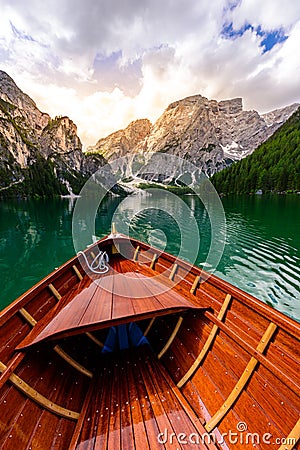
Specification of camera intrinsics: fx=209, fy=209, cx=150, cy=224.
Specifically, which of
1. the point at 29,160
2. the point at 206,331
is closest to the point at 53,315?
the point at 206,331

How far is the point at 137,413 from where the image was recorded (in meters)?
3.17

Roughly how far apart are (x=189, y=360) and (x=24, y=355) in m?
2.83

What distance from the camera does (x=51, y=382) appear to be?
11.2ft

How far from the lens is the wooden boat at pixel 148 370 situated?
2.74 m

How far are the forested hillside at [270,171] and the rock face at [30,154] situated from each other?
109129 mm

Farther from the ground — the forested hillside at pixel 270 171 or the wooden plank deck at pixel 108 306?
the forested hillside at pixel 270 171

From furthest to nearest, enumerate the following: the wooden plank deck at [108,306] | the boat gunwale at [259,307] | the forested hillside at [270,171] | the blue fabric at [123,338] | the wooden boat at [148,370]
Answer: the forested hillside at [270,171], the blue fabric at [123,338], the wooden plank deck at [108,306], the boat gunwale at [259,307], the wooden boat at [148,370]

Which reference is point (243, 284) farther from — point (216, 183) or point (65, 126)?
point (65, 126)

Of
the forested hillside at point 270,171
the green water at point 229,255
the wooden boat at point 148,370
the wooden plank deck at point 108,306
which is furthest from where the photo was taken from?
the forested hillside at point 270,171

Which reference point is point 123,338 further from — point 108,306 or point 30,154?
point 30,154

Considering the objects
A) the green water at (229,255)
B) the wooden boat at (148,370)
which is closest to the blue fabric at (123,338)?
the wooden boat at (148,370)

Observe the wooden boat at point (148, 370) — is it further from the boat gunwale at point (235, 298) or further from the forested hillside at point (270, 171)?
the forested hillside at point (270, 171)

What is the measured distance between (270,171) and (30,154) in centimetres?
14413

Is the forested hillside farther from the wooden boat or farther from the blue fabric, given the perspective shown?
the blue fabric
